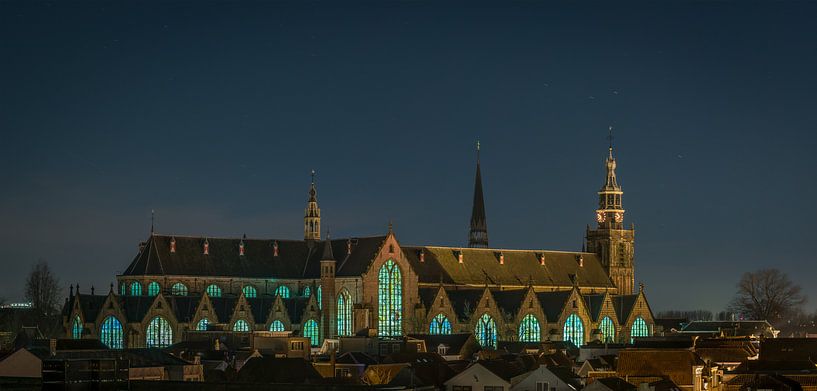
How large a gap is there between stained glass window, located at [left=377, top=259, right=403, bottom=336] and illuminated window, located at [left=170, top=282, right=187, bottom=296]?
67.8 ft

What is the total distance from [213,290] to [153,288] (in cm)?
748

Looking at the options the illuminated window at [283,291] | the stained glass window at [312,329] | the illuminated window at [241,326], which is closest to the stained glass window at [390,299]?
the stained glass window at [312,329]

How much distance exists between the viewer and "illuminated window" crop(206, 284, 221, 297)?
187 m

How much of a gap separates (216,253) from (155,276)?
978cm

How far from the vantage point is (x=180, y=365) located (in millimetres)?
118875

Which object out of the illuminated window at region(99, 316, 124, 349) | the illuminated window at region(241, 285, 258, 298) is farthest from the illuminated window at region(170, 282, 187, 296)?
the illuminated window at region(99, 316, 124, 349)

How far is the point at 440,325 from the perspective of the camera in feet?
621

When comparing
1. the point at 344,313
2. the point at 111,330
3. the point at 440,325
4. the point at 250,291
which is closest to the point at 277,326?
the point at 344,313

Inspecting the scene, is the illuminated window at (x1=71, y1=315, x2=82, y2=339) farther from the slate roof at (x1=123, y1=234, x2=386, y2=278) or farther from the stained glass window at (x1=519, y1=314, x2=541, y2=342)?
the stained glass window at (x1=519, y1=314, x2=541, y2=342)

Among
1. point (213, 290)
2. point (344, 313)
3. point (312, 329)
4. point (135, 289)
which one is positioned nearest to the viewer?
point (135, 289)

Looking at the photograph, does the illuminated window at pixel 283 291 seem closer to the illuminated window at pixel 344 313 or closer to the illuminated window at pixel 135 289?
the illuminated window at pixel 344 313

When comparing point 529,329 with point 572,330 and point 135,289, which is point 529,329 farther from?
point 135,289

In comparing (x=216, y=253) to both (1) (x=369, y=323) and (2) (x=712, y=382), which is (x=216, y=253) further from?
(2) (x=712, y=382)

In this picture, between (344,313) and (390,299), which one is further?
(390,299)
